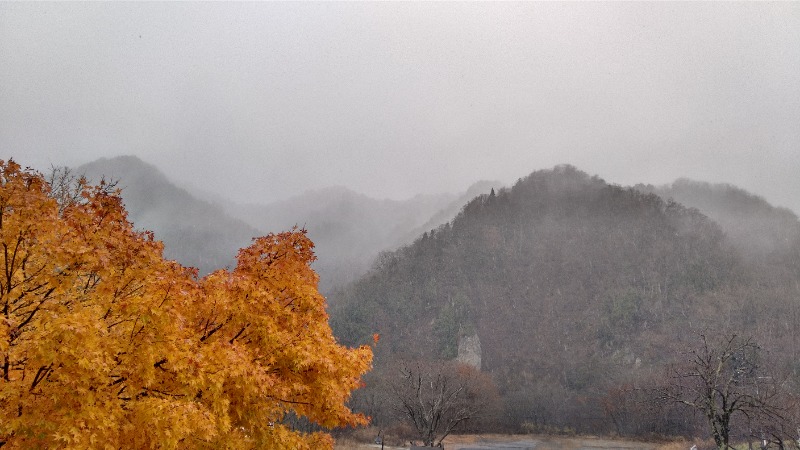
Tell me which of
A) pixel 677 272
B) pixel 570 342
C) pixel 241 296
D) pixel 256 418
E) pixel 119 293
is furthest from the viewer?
pixel 677 272

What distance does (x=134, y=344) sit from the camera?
8.75 metres

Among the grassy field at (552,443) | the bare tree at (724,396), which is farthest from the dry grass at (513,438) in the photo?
the bare tree at (724,396)

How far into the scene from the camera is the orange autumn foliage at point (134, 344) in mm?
7699

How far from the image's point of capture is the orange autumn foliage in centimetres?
770

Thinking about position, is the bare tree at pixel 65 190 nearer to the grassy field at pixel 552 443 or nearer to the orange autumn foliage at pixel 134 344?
the orange autumn foliage at pixel 134 344

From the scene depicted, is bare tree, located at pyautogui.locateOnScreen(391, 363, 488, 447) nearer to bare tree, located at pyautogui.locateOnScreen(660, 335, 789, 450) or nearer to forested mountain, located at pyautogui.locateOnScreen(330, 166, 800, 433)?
→ forested mountain, located at pyautogui.locateOnScreen(330, 166, 800, 433)

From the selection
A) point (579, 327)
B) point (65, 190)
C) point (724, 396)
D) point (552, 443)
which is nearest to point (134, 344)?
point (724, 396)

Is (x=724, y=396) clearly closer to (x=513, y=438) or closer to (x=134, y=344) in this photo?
(x=134, y=344)

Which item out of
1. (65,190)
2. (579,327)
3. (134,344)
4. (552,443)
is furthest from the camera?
(579,327)

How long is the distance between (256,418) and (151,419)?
2.74 meters

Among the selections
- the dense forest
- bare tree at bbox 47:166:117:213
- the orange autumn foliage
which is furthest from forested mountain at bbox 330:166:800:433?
the orange autumn foliage

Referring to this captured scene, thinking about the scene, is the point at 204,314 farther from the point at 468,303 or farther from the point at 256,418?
the point at 468,303

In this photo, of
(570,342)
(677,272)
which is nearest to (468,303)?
(570,342)

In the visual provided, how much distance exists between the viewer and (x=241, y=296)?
37.3ft
